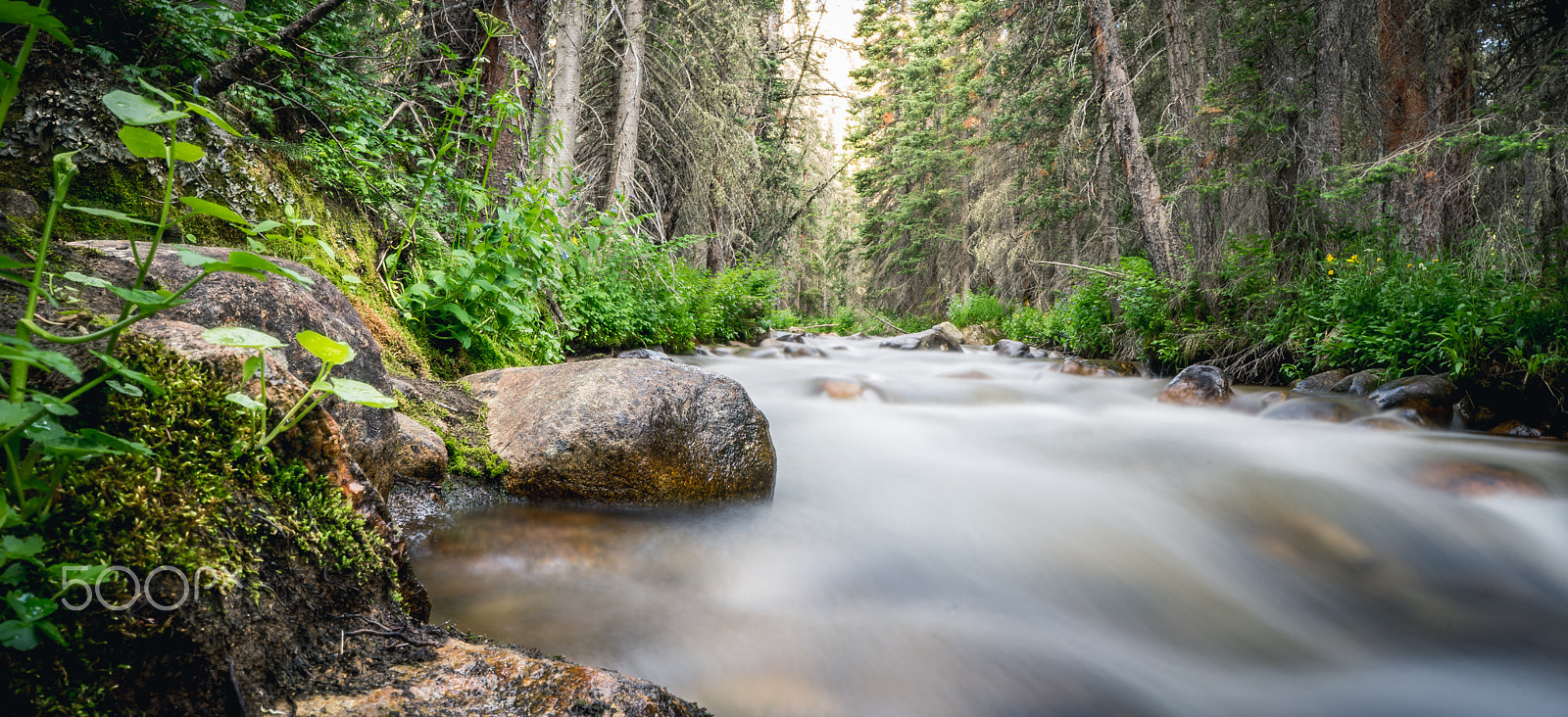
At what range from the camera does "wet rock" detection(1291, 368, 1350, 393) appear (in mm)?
5887

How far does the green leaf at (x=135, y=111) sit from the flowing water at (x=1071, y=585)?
1.58 metres

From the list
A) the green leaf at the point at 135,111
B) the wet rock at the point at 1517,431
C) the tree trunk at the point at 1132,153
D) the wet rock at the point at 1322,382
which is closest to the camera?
the green leaf at the point at 135,111

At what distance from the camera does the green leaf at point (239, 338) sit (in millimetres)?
1096

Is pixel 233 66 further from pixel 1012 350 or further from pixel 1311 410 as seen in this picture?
pixel 1012 350

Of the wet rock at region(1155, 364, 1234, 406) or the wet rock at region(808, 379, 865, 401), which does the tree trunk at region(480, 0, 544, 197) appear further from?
the wet rock at region(1155, 364, 1234, 406)

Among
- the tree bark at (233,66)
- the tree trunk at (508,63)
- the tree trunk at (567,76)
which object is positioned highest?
the tree trunk at (567,76)

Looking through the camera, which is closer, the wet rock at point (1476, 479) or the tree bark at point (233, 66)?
the tree bark at point (233, 66)

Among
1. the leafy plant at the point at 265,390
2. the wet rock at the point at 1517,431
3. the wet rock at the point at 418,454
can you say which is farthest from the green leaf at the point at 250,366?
the wet rock at the point at 1517,431

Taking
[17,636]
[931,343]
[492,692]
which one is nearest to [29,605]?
[17,636]

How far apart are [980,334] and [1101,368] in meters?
7.51

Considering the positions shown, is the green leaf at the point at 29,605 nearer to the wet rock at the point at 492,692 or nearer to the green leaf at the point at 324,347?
the wet rock at the point at 492,692

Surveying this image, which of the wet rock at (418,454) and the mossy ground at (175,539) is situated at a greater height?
the mossy ground at (175,539)

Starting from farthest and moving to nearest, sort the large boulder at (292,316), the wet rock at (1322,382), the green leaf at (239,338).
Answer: the wet rock at (1322,382) < the large boulder at (292,316) < the green leaf at (239,338)

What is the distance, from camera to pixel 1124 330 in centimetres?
916
